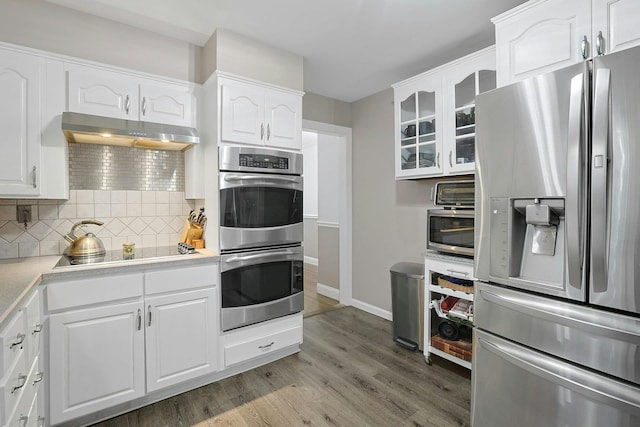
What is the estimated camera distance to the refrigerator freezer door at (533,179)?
1307mm

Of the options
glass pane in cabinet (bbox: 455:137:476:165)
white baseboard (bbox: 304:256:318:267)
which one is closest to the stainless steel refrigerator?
glass pane in cabinet (bbox: 455:137:476:165)

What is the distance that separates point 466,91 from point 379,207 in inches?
60.4

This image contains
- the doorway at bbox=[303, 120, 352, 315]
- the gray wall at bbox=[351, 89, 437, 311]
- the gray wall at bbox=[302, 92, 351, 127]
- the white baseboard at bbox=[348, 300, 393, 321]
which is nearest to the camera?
the gray wall at bbox=[351, 89, 437, 311]

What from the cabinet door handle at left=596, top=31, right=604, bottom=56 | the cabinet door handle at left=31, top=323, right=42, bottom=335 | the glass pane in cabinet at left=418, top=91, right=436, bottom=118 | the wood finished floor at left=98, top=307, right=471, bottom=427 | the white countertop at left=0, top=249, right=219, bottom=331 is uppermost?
the glass pane in cabinet at left=418, top=91, right=436, bottom=118

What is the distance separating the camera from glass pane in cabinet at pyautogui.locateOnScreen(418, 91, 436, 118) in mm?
2682

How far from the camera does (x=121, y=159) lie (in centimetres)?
Result: 246

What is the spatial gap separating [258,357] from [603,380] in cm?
211

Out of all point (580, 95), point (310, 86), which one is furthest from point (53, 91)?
point (580, 95)

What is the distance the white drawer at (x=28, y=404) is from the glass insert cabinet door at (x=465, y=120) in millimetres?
2785

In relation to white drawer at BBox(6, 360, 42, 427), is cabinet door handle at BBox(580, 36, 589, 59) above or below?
above

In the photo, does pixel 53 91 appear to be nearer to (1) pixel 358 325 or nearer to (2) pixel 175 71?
(2) pixel 175 71

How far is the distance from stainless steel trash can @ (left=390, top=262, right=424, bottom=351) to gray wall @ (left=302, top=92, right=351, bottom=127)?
6.33ft

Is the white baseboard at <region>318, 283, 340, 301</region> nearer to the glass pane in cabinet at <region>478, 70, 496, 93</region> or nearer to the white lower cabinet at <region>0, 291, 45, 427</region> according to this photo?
the glass pane in cabinet at <region>478, 70, 496, 93</region>

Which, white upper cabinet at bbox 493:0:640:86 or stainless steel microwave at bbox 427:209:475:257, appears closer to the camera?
white upper cabinet at bbox 493:0:640:86
